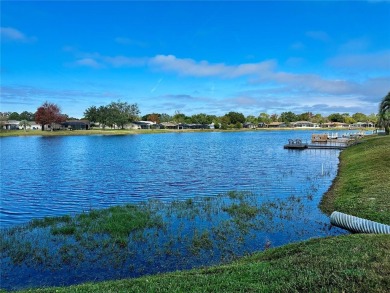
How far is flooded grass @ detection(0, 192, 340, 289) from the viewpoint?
1104 cm

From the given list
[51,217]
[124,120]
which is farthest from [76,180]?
[124,120]

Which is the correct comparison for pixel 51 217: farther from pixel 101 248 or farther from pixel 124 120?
pixel 124 120

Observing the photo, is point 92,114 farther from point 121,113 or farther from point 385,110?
point 385,110

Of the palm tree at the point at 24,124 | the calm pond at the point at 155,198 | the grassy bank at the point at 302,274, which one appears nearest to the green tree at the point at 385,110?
the calm pond at the point at 155,198

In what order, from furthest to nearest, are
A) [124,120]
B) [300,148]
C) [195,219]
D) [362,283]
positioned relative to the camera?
[124,120] < [300,148] < [195,219] < [362,283]

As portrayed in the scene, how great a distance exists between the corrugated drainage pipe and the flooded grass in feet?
2.49

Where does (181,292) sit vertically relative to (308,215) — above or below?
above

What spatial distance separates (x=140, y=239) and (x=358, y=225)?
29.9ft

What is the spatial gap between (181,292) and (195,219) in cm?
1009

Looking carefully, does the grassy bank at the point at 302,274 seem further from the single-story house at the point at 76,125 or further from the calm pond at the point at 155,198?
the single-story house at the point at 76,125

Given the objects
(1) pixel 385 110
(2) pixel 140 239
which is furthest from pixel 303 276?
(1) pixel 385 110

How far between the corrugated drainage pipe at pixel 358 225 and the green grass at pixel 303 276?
222cm

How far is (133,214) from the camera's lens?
1711 cm

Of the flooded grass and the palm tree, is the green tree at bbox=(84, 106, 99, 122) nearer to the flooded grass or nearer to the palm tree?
the palm tree
